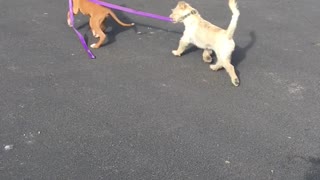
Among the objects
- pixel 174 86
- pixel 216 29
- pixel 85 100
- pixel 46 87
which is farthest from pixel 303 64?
pixel 46 87

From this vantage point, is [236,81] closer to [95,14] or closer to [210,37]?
[210,37]

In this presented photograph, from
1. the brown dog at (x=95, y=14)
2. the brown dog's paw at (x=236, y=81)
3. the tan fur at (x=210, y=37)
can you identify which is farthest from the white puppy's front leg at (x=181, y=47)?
the brown dog at (x=95, y=14)

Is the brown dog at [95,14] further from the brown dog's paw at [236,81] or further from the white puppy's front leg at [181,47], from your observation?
the brown dog's paw at [236,81]

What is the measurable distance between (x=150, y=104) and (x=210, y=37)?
3.98 feet

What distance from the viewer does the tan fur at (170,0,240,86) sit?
5039 millimetres

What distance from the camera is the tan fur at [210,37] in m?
5.04

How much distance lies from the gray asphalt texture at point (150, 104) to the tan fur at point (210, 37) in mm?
139

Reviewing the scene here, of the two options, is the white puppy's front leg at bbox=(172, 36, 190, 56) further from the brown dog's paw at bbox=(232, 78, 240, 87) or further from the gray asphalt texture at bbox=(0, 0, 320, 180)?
the brown dog's paw at bbox=(232, 78, 240, 87)

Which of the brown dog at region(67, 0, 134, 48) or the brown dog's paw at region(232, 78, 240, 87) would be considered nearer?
the brown dog's paw at region(232, 78, 240, 87)

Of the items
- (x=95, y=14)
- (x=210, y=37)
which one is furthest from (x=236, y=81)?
(x=95, y=14)

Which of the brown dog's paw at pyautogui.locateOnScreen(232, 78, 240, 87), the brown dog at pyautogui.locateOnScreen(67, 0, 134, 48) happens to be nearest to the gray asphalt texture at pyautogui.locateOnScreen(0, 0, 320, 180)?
the brown dog's paw at pyautogui.locateOnScreen(232, 78, 240, 87)

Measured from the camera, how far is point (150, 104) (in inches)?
183

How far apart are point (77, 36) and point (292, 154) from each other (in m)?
3.45

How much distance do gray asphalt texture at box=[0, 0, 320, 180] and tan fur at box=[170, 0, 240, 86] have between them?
139mm
